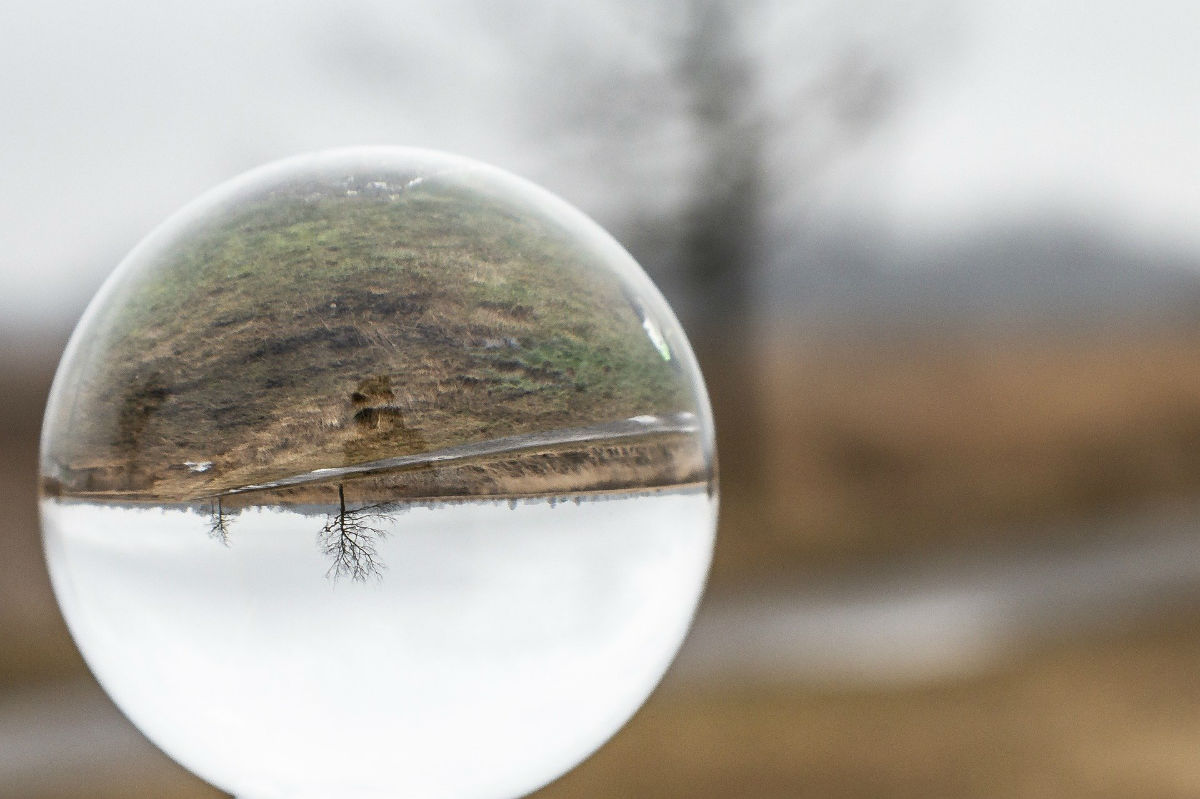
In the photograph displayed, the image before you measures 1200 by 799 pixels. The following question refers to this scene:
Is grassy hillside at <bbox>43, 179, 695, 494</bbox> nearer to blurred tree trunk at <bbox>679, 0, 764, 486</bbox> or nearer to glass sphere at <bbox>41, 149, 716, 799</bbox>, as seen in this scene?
glass sphere at <bbox>41, 149, 716, 799</bbox>

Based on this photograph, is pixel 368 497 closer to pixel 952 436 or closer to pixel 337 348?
pixel 337 348

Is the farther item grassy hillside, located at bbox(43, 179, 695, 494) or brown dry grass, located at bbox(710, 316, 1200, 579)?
brown dry grass, located at bbox(710, 316, 1200, 579)

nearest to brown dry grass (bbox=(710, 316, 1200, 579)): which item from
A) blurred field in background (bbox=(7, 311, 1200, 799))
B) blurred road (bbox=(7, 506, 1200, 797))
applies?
blurred field in background (bbox=(7, 311, 1200, 799))

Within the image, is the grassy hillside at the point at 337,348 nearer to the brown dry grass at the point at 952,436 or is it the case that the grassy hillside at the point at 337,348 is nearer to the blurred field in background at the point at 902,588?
the blurred field in background at the point at 902,588

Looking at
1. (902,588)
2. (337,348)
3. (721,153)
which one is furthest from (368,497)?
(902,588)

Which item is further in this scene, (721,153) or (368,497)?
(721,153)

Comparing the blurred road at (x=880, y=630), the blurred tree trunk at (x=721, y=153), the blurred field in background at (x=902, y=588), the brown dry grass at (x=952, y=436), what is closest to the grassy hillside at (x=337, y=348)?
the blurred field in background at (x=902, y=588)

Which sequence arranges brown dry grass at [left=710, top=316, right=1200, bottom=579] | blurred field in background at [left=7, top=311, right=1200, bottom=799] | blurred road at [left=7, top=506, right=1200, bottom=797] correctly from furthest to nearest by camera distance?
brown dry grass at [left=710, top=316, right=1200, bottom=579] → blurred road at [left=7, top=506, right=1200, bottom=797] → blurred field in background at [left=7, top=311, right=1200, bottom=799]

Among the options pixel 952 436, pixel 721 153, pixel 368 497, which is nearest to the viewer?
pixel 368 497

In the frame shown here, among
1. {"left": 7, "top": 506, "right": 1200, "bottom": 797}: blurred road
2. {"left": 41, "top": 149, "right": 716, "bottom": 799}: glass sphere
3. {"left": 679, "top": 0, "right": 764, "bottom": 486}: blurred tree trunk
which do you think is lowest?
{"left": 7, "top": 506, "right": 1200, "bottom": 797}: blurred road

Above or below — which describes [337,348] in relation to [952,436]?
below
